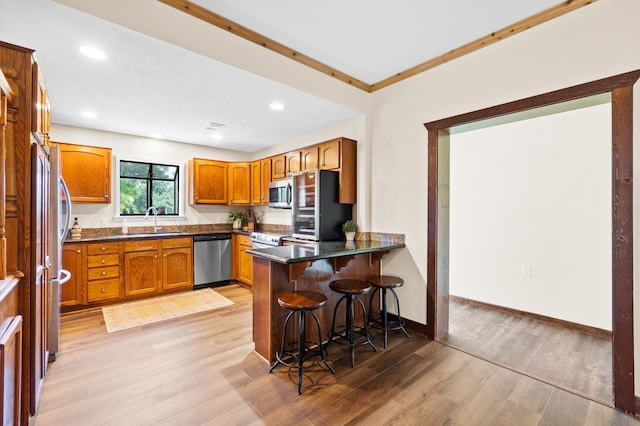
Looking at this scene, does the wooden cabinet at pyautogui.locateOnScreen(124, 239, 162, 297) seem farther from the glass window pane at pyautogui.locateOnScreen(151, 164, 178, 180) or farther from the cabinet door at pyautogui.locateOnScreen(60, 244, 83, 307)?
the glass window pane at pyautogui.locateOnScreen(151, 164, 178, 180)

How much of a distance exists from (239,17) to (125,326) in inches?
132

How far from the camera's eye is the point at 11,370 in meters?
1.43

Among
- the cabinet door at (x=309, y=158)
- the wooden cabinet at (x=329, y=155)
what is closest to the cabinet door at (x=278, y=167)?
the cabinet door at (x=309, y=158)

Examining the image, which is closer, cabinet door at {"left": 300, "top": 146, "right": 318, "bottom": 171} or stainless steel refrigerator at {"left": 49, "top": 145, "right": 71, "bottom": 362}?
stainless steel refrigerator at {"left": 49, "top": 145, "right": 71, "bottom": 362}

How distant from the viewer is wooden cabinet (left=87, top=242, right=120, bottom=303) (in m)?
3.94

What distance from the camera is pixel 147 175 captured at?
16.7 feet

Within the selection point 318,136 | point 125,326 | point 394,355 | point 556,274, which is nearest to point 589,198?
point 556,274

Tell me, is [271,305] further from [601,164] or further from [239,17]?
[601,164]

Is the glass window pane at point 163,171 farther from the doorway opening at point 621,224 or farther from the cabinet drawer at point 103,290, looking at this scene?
the doorway opening at point 621,224

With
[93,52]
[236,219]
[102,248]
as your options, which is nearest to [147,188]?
[102,248]

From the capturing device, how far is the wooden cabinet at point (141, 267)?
4242 millimetres

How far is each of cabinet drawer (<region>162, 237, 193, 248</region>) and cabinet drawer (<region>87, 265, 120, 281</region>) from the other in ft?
2.24

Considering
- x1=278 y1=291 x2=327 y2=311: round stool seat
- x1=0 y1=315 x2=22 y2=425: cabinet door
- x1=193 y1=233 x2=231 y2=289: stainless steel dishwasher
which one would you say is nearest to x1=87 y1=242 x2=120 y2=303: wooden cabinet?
A: x1=193 y1=233 x2=231 y2=289: stainless steel dishwasher

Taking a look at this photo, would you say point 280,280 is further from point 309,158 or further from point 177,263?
point 177,263
